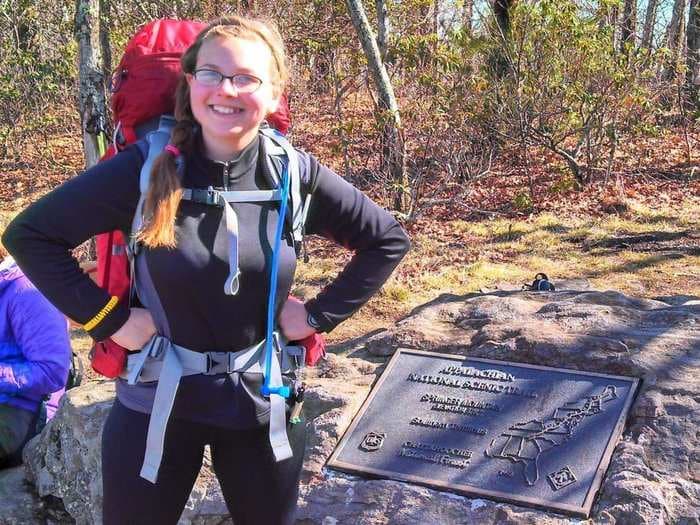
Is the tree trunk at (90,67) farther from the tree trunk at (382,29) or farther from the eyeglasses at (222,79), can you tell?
the eyeglasses at (222,79)

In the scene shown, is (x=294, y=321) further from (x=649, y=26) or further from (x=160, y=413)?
(x=649, y=26)

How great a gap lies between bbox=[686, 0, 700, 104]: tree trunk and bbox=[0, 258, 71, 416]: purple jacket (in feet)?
34.5

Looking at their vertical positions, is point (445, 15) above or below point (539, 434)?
above

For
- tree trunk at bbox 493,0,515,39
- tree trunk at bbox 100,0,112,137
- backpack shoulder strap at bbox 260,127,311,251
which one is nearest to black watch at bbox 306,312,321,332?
backpack shoulder strap at bbox 260,127,311,251

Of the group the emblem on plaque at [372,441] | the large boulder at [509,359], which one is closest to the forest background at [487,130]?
the large boulder at [509,359]

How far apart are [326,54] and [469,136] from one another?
185 centimetres

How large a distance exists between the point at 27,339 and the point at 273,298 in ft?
5.69

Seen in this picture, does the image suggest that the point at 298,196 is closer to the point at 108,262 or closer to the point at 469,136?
the point at 108,262

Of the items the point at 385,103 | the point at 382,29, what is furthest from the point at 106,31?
the point at 385,103

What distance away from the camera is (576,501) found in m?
2.68

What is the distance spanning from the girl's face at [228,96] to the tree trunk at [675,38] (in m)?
9.43

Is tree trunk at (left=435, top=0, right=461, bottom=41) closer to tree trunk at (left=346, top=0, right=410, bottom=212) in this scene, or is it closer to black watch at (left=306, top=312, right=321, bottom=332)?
tree trunk at (left=346, top=0, right=410, bottom=212)

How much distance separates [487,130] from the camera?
30.6 feet

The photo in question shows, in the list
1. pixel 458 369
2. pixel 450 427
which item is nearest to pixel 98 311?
pixel 450 427
